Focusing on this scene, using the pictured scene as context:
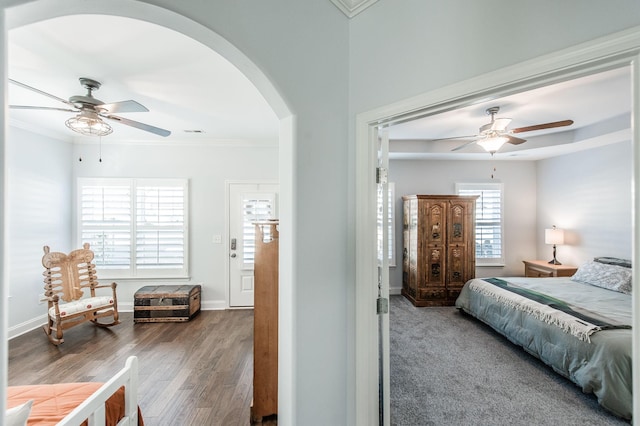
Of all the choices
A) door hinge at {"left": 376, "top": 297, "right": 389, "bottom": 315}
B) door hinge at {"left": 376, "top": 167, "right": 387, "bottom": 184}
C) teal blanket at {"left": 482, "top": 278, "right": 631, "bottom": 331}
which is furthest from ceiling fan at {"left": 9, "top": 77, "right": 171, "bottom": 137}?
teal blanket at {"left": 482, "top": 278, "right": 631, "bottom": 331}

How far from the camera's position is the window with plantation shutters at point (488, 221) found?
538 cm

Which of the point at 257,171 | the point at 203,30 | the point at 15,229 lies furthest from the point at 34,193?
the point at 203,30

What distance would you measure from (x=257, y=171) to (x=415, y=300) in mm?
3389

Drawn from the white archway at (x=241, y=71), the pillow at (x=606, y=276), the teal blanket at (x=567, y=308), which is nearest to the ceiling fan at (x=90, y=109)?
the white archway at (x=241, y=71)

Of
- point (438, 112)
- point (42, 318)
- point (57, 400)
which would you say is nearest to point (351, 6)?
point (438, 112)

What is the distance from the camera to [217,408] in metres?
2.23

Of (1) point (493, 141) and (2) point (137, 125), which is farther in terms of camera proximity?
(1) point (493, 141)

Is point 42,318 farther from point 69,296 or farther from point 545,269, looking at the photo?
point 545,269

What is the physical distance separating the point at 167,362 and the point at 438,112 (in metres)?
3.36

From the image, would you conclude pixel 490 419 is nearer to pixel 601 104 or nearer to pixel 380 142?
Answer: pixel 380 142

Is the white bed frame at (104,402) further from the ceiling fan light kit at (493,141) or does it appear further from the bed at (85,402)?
the ceiling fan light kit at (493,141)

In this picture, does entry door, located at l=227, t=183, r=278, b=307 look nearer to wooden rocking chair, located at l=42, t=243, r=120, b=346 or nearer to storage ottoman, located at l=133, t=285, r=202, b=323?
storage ottoman, located at l=133, t=285, r=202, b=323

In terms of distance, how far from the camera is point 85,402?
1255mm

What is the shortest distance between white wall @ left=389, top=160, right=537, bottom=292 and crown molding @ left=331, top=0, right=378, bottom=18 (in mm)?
4065
